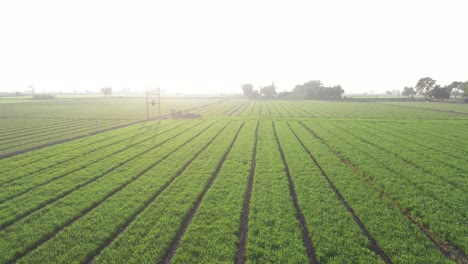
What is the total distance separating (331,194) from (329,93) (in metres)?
138

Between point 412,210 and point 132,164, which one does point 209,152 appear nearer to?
point 132,164

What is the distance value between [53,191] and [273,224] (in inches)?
389

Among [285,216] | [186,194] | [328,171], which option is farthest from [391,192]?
[186,194]

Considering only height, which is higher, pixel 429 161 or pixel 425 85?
pixel 425 85

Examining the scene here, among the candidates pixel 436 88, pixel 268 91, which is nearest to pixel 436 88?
pixel 436 88

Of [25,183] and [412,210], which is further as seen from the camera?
[25,183]

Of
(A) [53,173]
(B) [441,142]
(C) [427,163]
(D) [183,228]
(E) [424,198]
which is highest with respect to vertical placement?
(B) [441,142]

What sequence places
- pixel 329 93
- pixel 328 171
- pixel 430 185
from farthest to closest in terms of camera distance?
pixel 329 93 < pixel 328 171 < pixel 430 185

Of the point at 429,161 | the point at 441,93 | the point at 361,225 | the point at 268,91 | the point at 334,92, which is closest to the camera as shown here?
the point at 361,225

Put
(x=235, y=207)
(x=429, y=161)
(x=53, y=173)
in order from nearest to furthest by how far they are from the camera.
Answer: (x=235, y=207), (x=53, y=173), (x=429, y=161)

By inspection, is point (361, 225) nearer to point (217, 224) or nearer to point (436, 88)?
point (217, 224)

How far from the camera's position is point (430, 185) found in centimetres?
1069

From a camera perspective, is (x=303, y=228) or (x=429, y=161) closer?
(x=303, y=228)

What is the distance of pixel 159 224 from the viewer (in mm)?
7797
